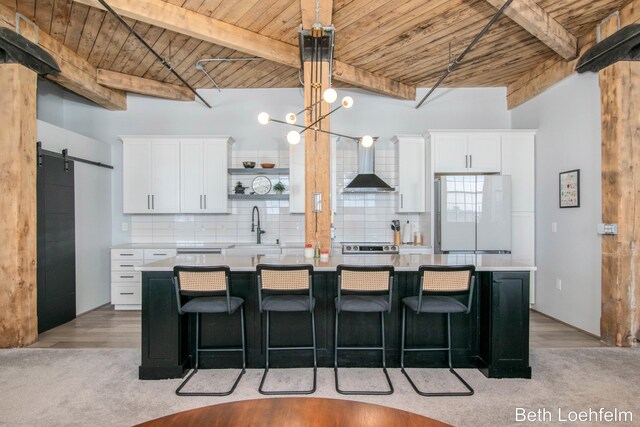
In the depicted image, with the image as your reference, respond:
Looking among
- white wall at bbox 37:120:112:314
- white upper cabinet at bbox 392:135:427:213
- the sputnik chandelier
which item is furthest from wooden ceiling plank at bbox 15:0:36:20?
white upper cabinet at bbox 392:135:427:213

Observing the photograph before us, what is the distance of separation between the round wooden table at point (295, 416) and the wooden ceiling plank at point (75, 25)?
394 centimetres

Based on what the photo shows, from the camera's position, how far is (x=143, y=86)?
532 cm

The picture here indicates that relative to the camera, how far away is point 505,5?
120 inches

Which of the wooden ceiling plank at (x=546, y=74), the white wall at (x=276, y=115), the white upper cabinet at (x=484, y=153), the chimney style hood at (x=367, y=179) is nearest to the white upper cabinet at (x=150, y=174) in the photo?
the white wall at (x=276, y=115)

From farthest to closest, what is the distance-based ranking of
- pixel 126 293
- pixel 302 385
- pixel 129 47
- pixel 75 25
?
pixel 126 293 < pixel 129 47 < pixel 75 25 < pixel 302 385

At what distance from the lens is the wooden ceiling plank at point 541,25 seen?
338 cm

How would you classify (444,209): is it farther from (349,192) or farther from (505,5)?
(505,5)

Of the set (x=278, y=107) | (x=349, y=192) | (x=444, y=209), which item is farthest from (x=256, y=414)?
(x=278, y=107)

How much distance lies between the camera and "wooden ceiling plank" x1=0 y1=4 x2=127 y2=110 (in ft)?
11.8

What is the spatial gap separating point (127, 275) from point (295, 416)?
15.2 ft

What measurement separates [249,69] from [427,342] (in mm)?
4163

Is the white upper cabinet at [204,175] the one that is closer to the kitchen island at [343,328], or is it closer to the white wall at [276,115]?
the white wall at [276,115]

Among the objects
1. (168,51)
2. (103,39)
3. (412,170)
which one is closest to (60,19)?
(103,39)

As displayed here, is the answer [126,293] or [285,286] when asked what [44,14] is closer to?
[126,293]
